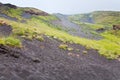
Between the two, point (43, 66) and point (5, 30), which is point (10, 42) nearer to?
point (43, 66)

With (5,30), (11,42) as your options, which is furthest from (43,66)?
(5,30)

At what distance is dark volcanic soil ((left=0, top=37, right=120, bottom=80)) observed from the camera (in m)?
20.0

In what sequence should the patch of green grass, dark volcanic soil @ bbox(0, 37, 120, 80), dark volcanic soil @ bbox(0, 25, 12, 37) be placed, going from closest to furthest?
dark volcanic soil @ bbox(0, 37, 120, 80) → the patch of green grass → dark volcanic soil @ bbox(0, 25, 12, 37)

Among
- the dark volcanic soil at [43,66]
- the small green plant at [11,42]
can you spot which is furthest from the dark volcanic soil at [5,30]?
the small green plant at [11,42]

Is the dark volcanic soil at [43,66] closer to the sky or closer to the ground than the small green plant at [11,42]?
closer to the ground

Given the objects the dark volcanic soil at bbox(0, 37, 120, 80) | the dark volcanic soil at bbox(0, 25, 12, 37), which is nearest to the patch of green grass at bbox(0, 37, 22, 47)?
the dark volcanic soil at bbox(0, 37, 120, 80)

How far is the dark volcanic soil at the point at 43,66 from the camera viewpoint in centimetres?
1998

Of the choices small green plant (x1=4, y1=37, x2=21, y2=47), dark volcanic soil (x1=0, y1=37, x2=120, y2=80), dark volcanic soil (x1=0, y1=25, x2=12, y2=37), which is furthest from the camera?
dark volcanic soil (x1=0, y1=25, x2=12, y2=37)

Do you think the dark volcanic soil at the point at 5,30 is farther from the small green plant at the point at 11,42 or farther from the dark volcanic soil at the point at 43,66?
the small green plant at the point at 11,42

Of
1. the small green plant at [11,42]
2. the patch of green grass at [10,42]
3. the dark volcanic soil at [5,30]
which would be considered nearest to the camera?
the patch of green grass at [10,42]

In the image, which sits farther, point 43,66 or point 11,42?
point 11,42

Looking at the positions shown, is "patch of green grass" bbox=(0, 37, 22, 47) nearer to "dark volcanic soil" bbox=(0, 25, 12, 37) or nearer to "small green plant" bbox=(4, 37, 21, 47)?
"small green plant" bbox=(4, 37, 21, 47)

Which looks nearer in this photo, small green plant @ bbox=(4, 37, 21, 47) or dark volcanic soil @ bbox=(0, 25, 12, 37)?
small green plant @ bbox=(4, 37, 21, 47)

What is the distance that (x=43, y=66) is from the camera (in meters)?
23.4
